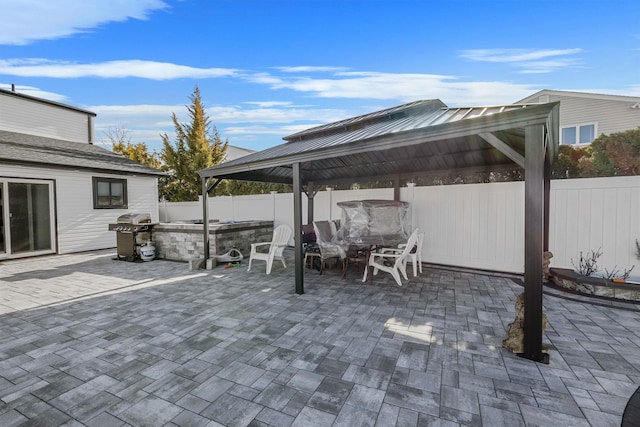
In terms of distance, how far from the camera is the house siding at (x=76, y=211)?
7.86m

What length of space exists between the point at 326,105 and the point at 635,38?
295 inches

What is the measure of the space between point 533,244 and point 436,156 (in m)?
3.44

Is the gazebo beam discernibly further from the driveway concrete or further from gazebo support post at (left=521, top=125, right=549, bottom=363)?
the driveway concrete

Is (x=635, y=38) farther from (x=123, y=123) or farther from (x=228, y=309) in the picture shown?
(x=123, y=123)

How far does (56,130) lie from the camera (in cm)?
1038

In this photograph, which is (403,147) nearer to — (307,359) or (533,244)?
(533,244)

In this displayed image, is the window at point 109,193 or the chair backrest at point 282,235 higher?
the window at point 109,193

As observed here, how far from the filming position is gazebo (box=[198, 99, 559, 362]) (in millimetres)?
2514

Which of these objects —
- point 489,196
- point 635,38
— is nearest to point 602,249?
point 489,196

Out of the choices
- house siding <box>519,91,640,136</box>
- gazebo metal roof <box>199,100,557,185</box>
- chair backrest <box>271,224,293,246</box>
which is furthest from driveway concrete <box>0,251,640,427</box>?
house siding <box>519,91,640,136</box>

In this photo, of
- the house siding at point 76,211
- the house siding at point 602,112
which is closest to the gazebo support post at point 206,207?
the house siding at point 76,211

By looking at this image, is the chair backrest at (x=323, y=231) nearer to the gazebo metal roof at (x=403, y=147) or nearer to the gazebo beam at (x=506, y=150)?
the gazebo metal roof at (x=403, y=147)

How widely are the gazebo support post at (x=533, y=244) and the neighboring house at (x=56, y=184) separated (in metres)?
10.3

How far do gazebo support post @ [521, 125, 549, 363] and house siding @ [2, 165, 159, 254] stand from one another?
1066 centimetres
